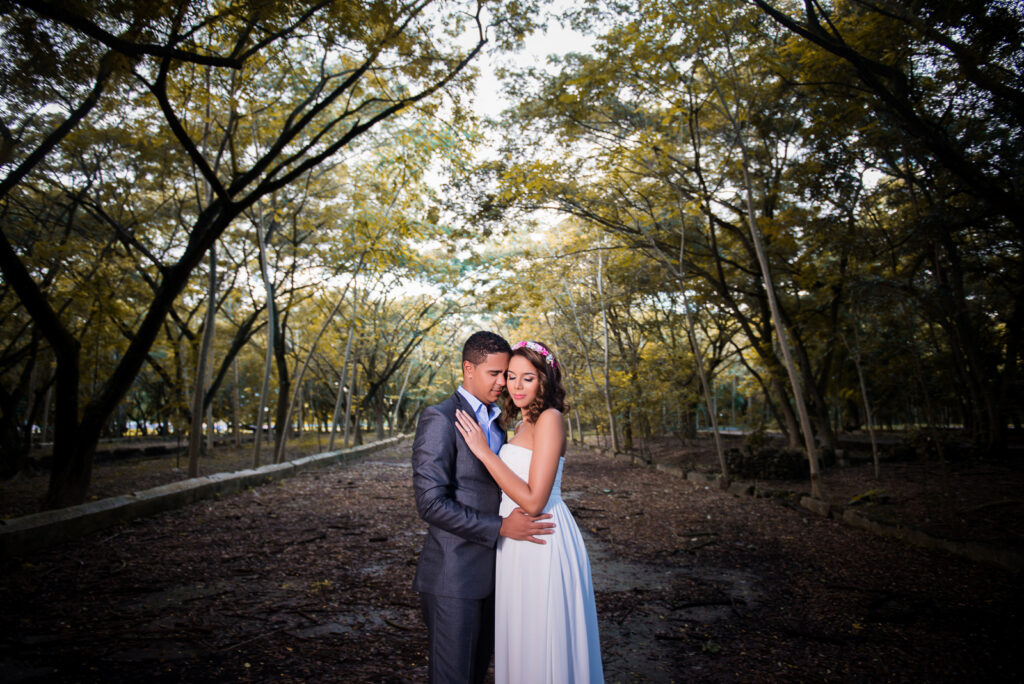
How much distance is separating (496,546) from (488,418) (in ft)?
1.59

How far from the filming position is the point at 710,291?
12.3 meters

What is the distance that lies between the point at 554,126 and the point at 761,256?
4039 millimetres

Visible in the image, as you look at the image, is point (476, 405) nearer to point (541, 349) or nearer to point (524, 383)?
point (524, 383)

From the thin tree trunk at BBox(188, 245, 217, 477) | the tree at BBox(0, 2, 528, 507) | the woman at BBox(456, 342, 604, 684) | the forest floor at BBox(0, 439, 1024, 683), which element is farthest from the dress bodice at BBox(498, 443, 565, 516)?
the thin tree trunk at BBox(188, 245, 217, 477)

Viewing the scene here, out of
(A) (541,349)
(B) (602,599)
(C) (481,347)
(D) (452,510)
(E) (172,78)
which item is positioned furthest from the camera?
(E) (172,78)

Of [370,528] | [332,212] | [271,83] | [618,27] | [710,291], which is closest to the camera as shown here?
[370,528]

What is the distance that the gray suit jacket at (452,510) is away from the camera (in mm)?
1914

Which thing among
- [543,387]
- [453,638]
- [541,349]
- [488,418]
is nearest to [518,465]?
Answer: [488,418]

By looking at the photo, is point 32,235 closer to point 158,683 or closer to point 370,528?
point 370,528

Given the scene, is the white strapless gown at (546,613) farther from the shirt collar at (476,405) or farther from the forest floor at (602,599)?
the forest floor at (602,599)

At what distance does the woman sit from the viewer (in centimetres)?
197

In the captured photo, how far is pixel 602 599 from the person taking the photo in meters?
4.25

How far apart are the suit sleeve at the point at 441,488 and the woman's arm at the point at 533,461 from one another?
82 mm

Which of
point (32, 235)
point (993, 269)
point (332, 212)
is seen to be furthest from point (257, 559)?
point (993, 269)
